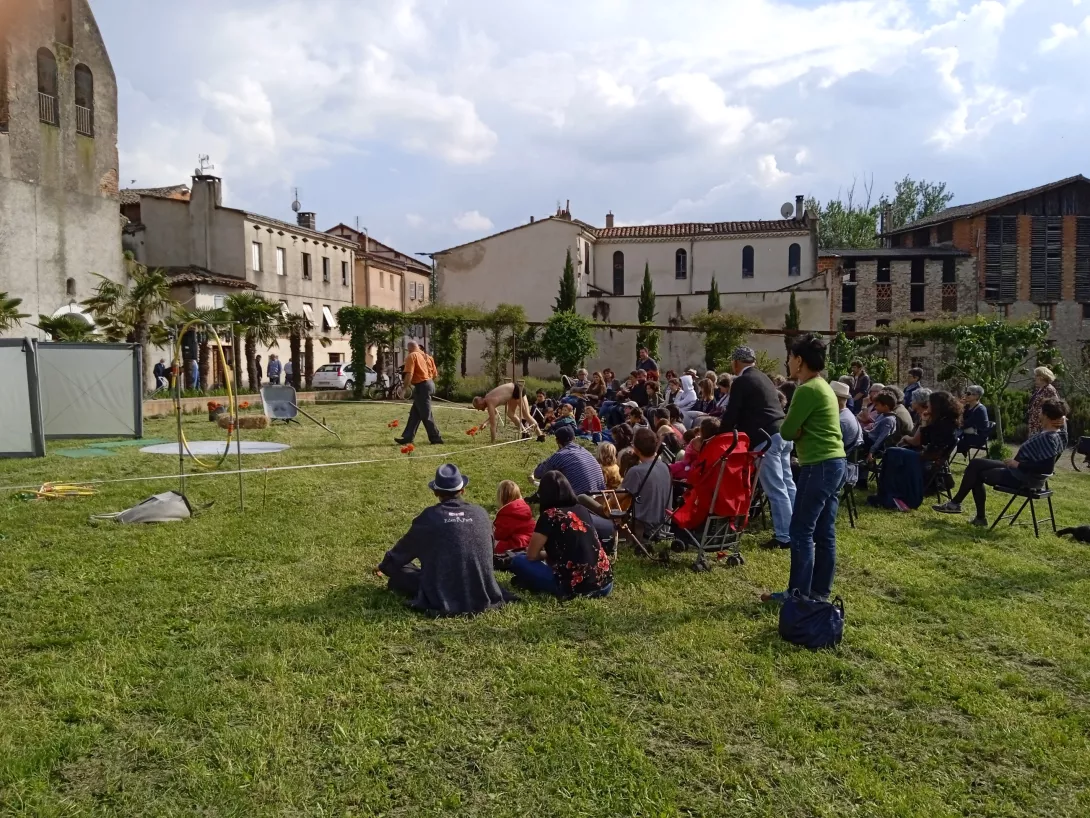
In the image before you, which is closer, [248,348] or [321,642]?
[321,642]

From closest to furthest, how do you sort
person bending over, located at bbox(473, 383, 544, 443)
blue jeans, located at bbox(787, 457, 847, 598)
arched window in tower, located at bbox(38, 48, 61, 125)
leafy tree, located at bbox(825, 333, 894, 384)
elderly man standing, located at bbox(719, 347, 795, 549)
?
1. blue jeans, located at bbox(787, 457, 847, 598)
2. elderly man standing, located at bbox(719, 347, 795, 549)
3. person bending over, located at bbox(473, 383, 544, 443)
4. leafy tree, located at bbox(825, 333, 894, 384)
5. arched window in tower, located at bbox(38, 48, 61, 125)

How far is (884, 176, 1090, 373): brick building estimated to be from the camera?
143 ft

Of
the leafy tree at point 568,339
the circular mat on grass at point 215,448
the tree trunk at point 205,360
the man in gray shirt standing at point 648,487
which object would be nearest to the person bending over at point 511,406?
the circular mat on grass at point 215,448

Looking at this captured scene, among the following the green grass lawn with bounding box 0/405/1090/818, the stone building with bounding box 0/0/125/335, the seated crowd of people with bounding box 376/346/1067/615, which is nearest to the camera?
the green grass lawn with bounding box 0/405/1090/818

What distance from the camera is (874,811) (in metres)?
3.09

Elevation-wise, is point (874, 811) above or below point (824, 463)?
below

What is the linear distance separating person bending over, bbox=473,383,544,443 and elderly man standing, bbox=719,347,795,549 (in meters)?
7.45

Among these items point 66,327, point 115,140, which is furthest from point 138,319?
point 115,140

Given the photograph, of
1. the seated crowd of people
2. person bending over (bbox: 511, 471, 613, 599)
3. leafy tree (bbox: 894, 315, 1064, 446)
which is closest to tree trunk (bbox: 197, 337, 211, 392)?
the seated crowd of people

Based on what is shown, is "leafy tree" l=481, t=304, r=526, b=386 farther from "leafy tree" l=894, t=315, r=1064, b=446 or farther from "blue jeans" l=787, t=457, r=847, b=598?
"blue jeans" l=787, t=457, r=847, b=598

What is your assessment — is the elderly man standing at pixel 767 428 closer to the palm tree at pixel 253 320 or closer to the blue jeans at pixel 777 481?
the blue jeans at pixel 777 481

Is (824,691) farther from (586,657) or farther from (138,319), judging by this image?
(138,319)

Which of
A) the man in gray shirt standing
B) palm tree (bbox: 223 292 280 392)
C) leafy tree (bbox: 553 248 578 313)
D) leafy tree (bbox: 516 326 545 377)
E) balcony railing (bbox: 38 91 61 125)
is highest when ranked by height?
balcony railing (bbox: 38 91 61 125)

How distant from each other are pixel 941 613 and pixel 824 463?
1428mm
